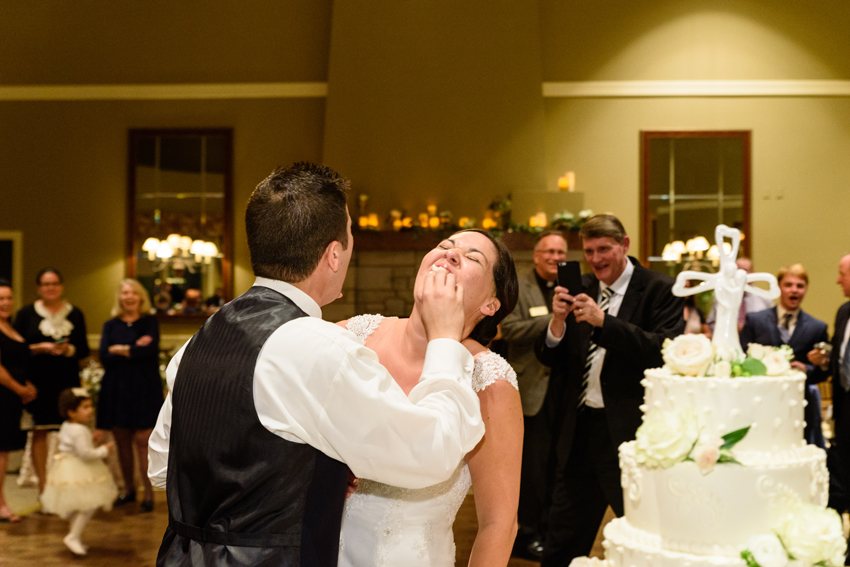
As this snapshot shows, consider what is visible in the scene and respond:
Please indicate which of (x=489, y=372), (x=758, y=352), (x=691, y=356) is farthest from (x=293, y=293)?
(x=758, y=352)

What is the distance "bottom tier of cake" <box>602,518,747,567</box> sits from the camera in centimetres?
215

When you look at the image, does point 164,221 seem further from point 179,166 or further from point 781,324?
point 781,324

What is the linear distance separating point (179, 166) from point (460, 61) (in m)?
3.38

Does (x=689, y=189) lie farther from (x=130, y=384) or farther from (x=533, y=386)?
(x=130, y=384)

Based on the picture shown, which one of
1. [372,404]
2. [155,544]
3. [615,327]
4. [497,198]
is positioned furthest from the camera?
[497,198]

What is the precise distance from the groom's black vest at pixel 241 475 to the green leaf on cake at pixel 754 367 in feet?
4.91

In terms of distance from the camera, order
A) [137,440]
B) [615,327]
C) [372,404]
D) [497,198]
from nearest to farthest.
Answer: [372,404] < [615,327] < [137,440] < [497,198]

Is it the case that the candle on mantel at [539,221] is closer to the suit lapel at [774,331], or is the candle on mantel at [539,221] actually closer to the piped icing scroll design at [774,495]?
the suit lapel at [774,331]

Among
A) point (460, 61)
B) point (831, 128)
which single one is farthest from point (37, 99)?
point (831, 128)

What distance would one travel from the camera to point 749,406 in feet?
7.27

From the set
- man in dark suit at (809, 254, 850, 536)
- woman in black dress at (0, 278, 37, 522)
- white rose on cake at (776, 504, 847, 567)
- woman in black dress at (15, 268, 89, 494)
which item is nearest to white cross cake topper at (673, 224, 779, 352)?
white rose on cake at (776, 504, 847, 567)

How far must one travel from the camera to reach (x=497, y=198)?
27.5 ft

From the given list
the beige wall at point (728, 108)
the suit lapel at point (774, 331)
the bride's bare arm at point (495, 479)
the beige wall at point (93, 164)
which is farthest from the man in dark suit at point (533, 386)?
the beige wall at point (93, 164)

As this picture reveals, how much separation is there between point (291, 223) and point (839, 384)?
3.89 m
